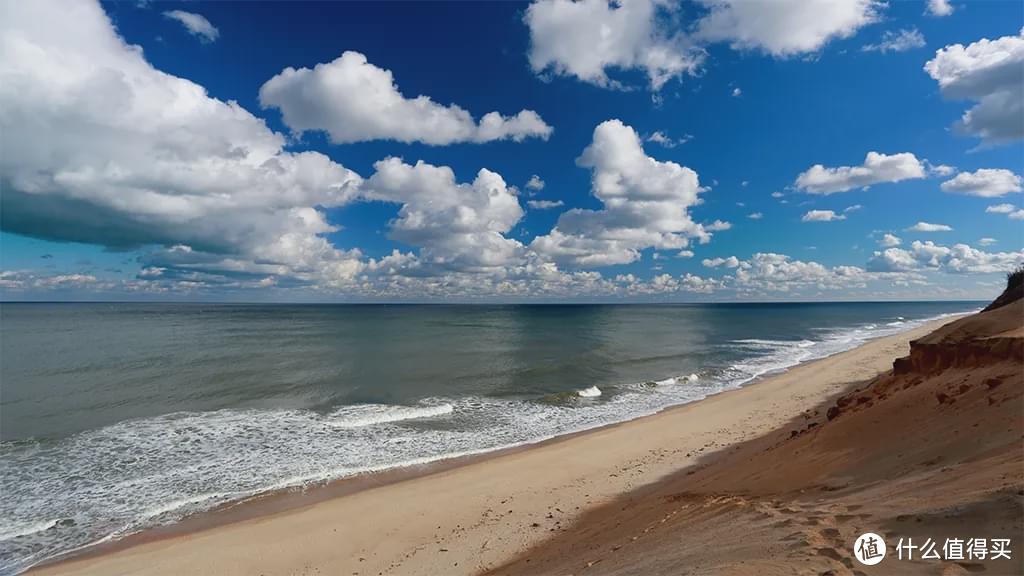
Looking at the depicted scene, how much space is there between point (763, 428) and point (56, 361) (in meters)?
51.3

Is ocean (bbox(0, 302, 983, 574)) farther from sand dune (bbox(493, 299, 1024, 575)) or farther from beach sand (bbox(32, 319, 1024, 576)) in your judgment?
sand dune (bbox(493, 299, 1024, 575))

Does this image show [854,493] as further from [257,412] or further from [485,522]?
[257,412]

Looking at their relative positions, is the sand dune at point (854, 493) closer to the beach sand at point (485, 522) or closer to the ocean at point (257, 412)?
the beach sand at point (485, 522)

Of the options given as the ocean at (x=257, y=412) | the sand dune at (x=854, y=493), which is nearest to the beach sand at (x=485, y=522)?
the sand dune at (x=854, y=493)

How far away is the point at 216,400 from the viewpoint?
25906 mm

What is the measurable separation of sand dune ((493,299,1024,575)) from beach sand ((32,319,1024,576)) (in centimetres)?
11

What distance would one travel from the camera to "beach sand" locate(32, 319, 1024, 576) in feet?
30.2

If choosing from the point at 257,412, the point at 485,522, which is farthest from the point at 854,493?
the point at 257,412

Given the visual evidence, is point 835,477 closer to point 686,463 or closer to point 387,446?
point 686,463

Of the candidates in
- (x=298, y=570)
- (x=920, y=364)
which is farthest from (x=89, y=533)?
(x=920, y=364)

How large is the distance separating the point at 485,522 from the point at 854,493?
25.5 feet

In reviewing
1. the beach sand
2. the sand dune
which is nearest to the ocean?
the beach sand

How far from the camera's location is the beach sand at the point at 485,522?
363 inches

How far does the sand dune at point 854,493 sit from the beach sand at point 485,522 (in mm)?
112
